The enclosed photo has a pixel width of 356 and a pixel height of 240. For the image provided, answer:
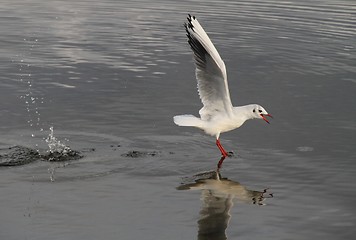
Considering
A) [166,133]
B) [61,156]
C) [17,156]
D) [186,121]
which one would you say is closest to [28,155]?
[17,156]

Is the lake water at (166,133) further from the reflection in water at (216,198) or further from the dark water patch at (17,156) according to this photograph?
the dark water patch at (17,156)

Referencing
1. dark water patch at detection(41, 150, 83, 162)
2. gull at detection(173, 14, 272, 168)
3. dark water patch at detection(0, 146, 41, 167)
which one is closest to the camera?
dark water patch at detection(0, 146, 41, 167)

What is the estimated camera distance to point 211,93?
36.5 feet

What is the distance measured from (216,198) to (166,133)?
287 centimetres

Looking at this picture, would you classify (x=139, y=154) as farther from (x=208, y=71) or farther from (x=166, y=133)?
(x=208, y=71)

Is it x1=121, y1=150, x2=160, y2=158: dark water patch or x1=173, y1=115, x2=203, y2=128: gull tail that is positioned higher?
x1=173, y1=115, x2=203, y2=128: gull tail

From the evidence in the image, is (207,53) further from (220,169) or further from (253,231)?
(253,231)

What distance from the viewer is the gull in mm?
10617

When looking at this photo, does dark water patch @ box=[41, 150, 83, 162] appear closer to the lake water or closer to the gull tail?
the lake water

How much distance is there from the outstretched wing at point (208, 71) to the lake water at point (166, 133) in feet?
2.45

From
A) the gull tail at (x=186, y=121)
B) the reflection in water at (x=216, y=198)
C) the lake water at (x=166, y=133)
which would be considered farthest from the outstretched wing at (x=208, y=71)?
the reflection in water at (x=216, y=198)

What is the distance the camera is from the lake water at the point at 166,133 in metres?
8.74

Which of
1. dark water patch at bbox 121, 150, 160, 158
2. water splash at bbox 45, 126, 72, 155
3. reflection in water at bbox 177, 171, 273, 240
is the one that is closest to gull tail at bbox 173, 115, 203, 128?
dark water patch at bbox 121, 150, 160, 158

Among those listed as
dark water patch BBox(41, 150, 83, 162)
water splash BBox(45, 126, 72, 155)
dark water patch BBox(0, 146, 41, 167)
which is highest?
water splash BBox(45, 126, 72, 155)
